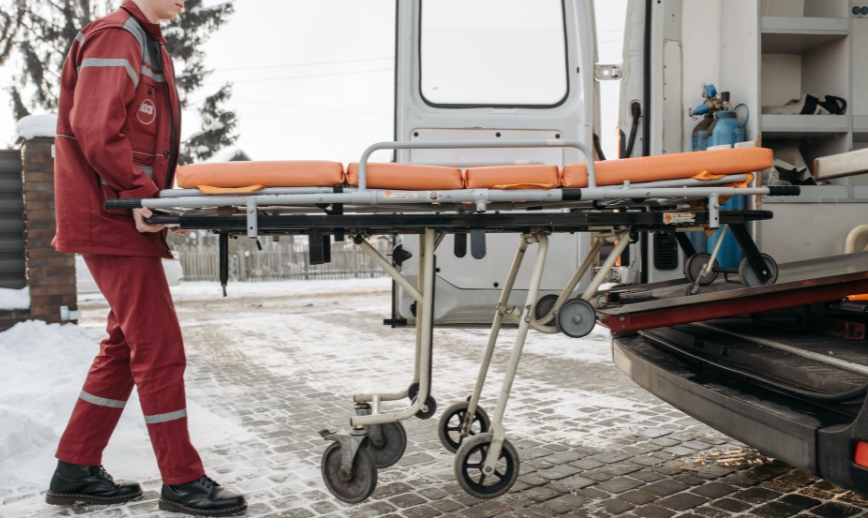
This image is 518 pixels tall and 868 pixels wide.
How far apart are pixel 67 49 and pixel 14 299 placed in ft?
52.0

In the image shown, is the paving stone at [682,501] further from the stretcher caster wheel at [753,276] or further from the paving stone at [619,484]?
the stretcher caster wheel at [753,276]

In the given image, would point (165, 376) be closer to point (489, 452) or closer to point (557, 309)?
point (489, 452)

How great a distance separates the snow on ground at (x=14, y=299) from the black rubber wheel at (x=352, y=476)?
6.45m

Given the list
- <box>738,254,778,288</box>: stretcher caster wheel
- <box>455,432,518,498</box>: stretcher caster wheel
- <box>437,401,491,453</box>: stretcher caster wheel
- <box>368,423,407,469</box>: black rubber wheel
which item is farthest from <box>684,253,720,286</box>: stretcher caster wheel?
<box>368,423,407,469</box>: black rubber wheel

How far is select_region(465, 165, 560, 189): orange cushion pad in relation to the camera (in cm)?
271

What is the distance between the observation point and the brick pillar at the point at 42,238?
7910 millimetres

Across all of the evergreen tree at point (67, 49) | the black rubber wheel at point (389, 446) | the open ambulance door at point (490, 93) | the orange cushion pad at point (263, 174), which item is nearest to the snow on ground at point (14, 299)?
the open ambulance door at point (490, 93)

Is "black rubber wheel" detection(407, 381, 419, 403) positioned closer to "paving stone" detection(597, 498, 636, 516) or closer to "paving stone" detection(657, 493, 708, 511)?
"paving stone" detection(597, 498, 636, 516)

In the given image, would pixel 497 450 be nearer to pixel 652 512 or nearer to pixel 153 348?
pixel 652 512

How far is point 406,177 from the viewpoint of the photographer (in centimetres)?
272

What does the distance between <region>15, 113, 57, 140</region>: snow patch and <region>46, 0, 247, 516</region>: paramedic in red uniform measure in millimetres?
5816

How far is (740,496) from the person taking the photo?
3.20m

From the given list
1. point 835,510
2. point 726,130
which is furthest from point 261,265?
point 835,510

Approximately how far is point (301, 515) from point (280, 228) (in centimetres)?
126
